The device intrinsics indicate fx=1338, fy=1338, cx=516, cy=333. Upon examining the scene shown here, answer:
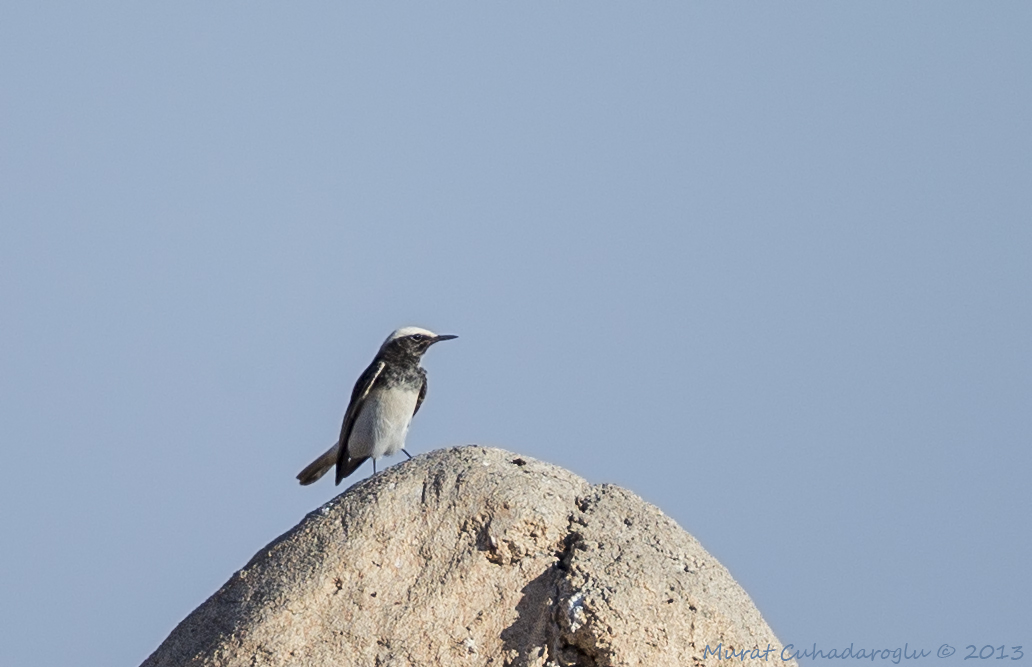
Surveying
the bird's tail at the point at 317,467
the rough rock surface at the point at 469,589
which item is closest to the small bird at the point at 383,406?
the bird's tail at the point at 317,467

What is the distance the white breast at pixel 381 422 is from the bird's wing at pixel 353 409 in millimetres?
52

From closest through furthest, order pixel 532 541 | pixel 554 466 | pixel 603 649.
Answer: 1. pixel 603 649
2. pixel 532 541
3. pixel 554 466

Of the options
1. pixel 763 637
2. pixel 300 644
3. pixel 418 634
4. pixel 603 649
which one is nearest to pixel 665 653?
pixel 603 649

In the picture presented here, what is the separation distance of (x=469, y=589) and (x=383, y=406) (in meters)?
5.40

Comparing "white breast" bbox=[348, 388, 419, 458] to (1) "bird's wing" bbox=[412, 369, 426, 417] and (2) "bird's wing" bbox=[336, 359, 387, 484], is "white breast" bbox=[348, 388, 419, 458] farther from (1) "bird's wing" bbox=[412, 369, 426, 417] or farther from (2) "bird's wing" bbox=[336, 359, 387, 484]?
(1) "bird's wing" bbox=[412, 369, 426, 417]

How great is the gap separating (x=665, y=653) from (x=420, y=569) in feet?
4.66

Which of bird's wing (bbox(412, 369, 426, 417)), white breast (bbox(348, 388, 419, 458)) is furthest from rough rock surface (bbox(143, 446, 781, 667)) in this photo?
bird's wing (bbox(412, 369, 426, 417))

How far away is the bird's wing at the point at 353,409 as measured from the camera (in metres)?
12.7

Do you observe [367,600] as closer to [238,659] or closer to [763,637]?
[238,659]

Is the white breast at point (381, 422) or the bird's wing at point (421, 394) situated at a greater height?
the bird's wing at point (421, 394)

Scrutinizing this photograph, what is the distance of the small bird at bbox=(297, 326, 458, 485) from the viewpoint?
12.6 m

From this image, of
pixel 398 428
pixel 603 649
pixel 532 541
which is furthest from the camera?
pixel 398 428

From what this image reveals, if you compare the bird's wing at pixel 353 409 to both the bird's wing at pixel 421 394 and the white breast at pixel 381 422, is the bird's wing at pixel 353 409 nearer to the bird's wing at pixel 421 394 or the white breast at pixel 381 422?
the white breast at pixel 381 422

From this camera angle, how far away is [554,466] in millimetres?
8180
